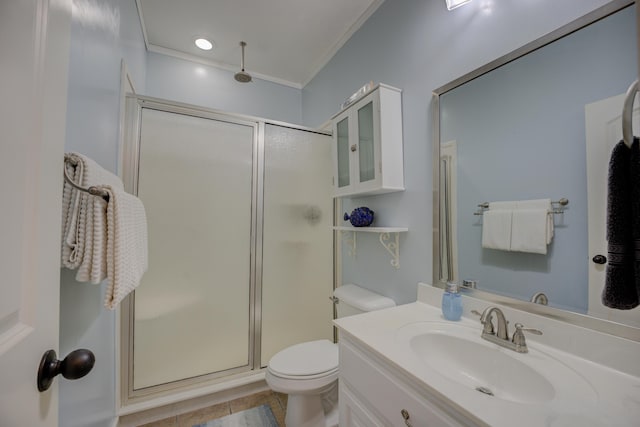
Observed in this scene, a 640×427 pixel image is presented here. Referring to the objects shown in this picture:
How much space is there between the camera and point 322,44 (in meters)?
2.08

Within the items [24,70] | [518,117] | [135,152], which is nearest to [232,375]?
[135,152]

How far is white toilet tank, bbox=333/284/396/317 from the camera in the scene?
1431mm

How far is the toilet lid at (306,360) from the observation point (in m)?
1.34

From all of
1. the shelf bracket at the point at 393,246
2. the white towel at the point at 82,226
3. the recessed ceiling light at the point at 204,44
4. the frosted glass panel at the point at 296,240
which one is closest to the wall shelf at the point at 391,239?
the shelf bracket at the point at 393,246

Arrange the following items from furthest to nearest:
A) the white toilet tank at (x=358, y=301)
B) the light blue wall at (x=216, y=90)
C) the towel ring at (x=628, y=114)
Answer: the light blue wall at (x=216, y=90), the white toilet tank at (x=358, y=301), the towel ring at (x=628, y=114)

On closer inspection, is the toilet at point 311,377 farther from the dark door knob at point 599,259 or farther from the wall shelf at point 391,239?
the dark door knob at point 599,259

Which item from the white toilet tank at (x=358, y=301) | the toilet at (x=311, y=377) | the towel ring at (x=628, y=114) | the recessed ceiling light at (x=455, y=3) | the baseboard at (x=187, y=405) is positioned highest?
the recessed ceiling light at (x=455, y=3)

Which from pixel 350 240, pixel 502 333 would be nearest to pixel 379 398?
pixel 502 333

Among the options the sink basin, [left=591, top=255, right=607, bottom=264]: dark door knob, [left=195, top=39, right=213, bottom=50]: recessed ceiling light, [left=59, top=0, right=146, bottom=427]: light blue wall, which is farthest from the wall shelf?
[left=195, top=39, right=213, bottom=50]: recessed ceiling light

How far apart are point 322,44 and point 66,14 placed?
191 cm

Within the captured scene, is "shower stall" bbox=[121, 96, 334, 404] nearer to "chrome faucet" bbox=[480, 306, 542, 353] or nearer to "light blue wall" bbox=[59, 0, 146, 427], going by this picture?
"light blue wall" bbox=[59, 0, 146, 427]

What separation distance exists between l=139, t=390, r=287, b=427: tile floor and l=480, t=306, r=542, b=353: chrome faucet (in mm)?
1310

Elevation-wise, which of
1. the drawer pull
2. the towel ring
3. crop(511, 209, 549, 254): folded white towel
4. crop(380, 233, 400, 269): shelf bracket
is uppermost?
the towel ring

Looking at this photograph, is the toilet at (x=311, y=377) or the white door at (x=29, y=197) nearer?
the white door at (x=29, y=197)
